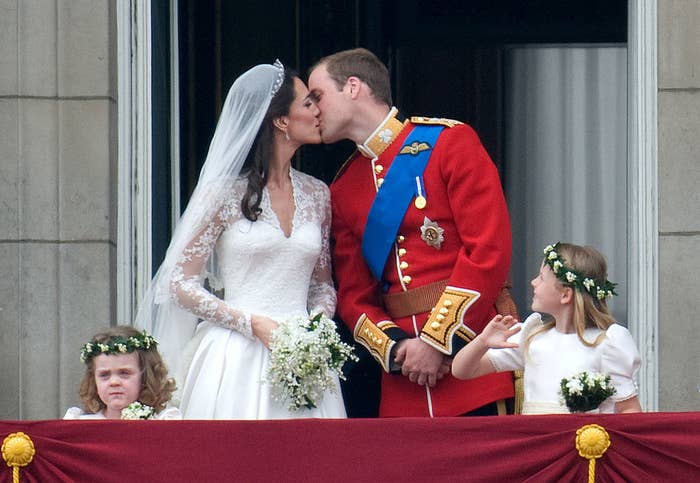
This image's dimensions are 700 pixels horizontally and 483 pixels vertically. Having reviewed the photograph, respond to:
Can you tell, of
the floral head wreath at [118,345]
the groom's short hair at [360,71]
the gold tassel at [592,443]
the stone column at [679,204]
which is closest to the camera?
the gold tassel at [592,443]

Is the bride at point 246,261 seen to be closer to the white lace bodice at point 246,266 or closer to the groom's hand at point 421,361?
the white lace bodice at point 246,266

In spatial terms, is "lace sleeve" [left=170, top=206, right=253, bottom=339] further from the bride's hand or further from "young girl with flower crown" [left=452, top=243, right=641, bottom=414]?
"young girl with flower crown" [left=452, top=243, right=641, bottom=414]

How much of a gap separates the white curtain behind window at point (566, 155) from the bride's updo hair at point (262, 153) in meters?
2.39

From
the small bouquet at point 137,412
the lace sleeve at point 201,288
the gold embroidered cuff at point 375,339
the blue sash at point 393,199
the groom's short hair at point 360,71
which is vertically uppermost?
the groom's short hair at point 360,71

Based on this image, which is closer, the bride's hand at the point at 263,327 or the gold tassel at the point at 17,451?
the gold tassel at the point at 17,451

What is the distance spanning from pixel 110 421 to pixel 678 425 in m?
1.76

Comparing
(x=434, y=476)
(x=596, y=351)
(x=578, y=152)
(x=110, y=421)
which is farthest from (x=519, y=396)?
(x=578, y=152)

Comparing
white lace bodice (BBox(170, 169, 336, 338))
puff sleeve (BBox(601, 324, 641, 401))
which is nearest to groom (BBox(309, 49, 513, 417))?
white lace bodice (BBox(170, 169, 336, 338))

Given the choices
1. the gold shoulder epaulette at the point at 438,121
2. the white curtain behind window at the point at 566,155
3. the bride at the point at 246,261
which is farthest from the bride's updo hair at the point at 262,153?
→ the white curtain behind window at the point at 566,155

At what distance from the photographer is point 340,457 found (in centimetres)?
648

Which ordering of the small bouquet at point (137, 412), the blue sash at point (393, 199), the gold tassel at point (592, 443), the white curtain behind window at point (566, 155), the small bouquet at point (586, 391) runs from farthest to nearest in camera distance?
the white curtain behind window at point (566, 155), the blue sash at point (393, 199), the small bouquet at point (137, 412), the small bouquet at point (586, 391), the gold tassel at point (592, 443)

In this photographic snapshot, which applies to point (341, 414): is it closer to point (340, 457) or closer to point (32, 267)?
point (340, 457)

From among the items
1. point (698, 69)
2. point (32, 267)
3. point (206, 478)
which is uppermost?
point (698, 69)

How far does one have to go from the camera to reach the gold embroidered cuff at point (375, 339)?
7.64 metres
